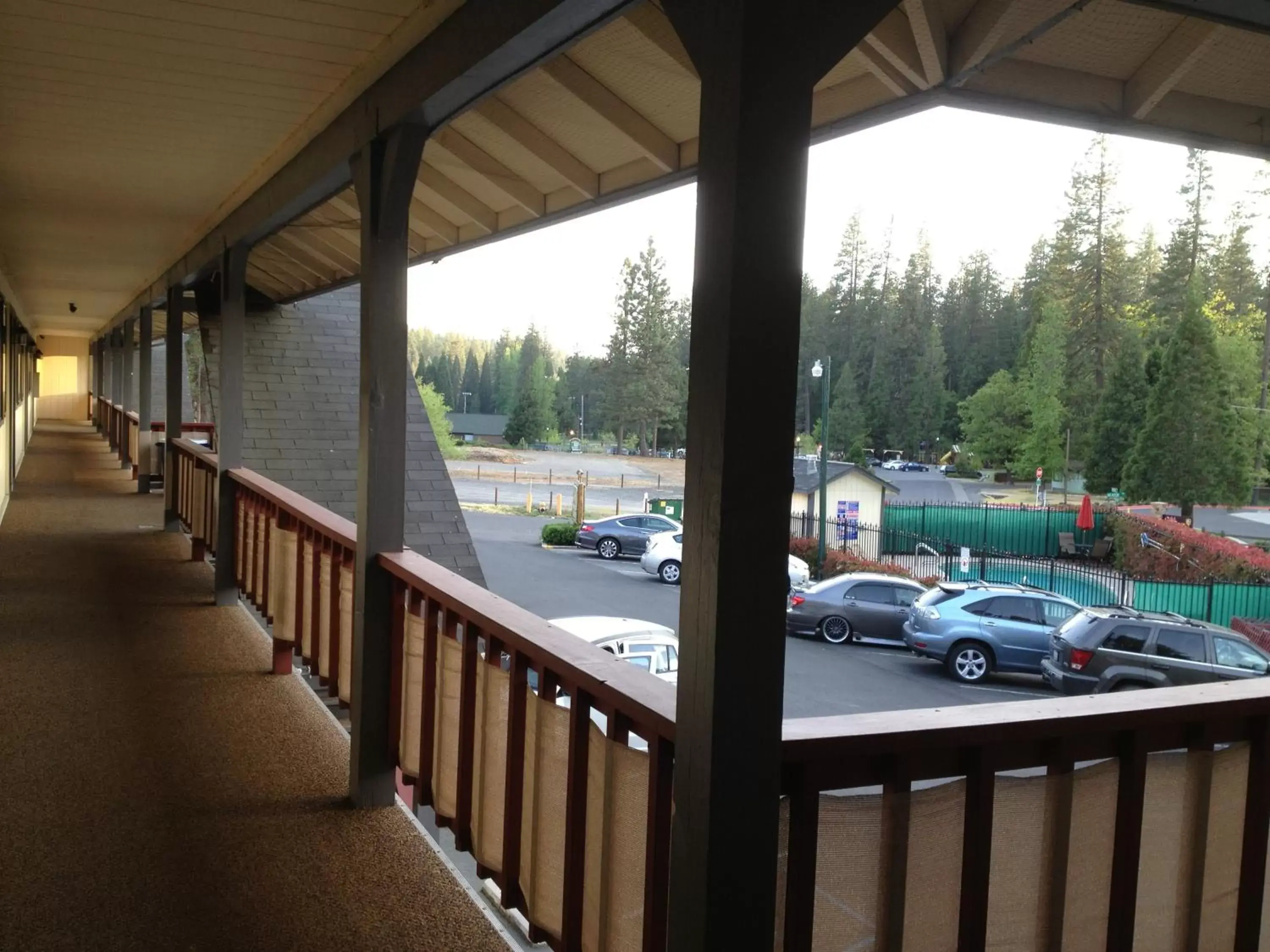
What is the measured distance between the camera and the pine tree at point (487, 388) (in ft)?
175

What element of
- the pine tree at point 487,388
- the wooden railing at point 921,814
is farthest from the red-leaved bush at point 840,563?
the pine tree at point 487,388

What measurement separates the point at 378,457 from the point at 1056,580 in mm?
15307

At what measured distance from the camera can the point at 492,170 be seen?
3.91m

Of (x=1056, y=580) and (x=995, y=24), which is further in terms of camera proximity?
(x=1056, y=580)

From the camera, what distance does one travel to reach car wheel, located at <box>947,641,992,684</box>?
34.7 feet

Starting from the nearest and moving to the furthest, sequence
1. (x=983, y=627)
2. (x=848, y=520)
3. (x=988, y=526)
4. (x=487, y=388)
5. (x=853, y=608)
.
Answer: (x=983, y=627)
(x=853, y=608)
(x=848, y=520)
(x=988, y=526)
(x=487, y=388)

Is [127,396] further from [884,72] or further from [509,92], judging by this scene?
[884,72]

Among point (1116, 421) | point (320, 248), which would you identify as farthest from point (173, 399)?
point (1116, 421)

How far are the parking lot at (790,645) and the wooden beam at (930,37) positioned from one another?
1115mm

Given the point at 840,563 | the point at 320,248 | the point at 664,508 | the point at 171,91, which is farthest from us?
the point at 664,508

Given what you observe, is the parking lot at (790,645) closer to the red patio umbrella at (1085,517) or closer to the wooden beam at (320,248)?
the wooden beam at (320,248)

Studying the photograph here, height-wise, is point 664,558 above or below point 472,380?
below

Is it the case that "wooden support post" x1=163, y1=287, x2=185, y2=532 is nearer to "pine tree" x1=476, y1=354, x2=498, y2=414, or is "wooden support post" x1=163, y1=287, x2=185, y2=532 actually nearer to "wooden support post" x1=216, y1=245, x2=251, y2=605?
"wooden support post" x1=216, y1=245, x2=251, y2=605

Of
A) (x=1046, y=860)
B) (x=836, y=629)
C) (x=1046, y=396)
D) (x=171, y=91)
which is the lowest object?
(x=836, y=629)
